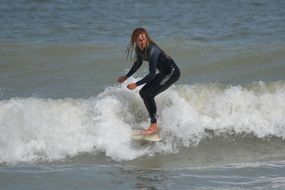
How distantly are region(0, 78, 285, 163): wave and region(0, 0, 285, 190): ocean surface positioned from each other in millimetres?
18

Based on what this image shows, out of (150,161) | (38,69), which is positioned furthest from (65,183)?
(38,69)

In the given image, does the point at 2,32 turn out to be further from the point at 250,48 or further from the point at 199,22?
the point at 250,48

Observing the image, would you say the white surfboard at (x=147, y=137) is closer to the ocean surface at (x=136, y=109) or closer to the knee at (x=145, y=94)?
the ocean surface at (x=136, y=109)

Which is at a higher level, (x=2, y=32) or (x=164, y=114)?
(x=2, y=32)

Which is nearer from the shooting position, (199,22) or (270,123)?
(270,123)

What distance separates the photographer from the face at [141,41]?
9.58m

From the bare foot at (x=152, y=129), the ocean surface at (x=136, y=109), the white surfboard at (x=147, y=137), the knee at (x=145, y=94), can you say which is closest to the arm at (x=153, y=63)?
the knee at (x=145, y=94)

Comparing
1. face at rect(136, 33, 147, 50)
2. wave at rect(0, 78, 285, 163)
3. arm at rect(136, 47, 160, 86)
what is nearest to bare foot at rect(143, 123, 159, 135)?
wave at rect(0, 78, 285, 163)

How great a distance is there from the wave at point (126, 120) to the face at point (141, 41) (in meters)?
1.51

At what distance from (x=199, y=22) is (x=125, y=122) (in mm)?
9014

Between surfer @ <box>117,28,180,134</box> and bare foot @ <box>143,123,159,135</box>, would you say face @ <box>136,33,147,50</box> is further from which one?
bare foot @ <box>143,123,159,135</box>

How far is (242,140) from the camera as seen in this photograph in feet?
36.6

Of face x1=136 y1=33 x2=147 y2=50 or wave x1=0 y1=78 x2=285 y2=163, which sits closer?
face x1=136 y1=33 x2=147 y2=50

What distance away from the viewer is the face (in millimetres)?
9578
